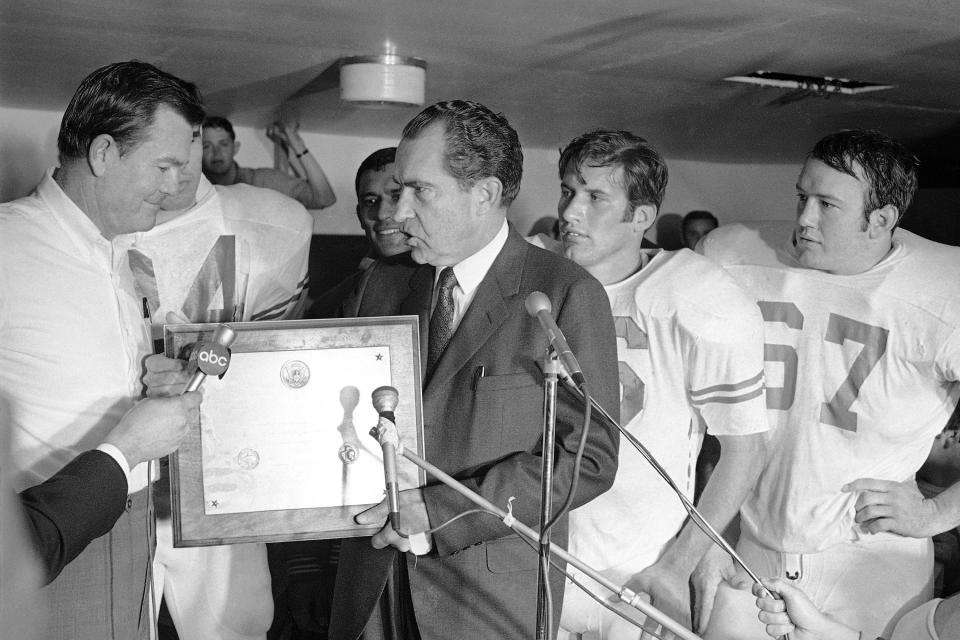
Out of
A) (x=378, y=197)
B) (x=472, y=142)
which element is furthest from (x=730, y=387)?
(x=378, y=197)

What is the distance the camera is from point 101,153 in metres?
2.13

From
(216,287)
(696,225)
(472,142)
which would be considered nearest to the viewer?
(472,142)

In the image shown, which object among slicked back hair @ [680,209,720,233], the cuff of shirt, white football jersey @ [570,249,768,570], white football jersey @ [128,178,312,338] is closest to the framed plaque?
the cuff of shirt

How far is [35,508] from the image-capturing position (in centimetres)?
173

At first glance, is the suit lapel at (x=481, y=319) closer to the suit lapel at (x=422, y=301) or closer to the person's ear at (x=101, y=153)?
the suit lapel at (x=422, y=301)

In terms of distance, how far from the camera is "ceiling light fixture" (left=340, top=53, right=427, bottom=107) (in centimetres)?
350

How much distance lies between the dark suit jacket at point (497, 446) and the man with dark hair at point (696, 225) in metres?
4.36

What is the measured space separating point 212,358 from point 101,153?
1.97ft

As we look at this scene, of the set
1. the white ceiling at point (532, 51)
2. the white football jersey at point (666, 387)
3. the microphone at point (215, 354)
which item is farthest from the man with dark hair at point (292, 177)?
the microphone at point (215, 354)

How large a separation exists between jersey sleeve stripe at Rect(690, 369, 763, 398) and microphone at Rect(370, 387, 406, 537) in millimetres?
1042

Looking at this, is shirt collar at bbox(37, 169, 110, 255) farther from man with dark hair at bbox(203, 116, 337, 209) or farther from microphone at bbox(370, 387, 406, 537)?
man with dark hair at bbox(203, 116, 337, 209)

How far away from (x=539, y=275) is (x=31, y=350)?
41.2 inches

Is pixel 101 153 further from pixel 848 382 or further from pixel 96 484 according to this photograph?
pixel 848 382

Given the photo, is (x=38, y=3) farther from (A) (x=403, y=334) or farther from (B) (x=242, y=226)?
(A) (x=403, y=334)
